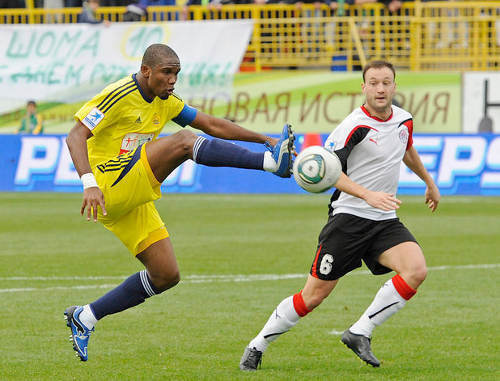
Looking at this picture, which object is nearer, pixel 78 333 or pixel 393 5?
pixel 78 333

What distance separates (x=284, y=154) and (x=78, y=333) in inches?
82.2

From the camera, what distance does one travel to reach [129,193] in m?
6.69

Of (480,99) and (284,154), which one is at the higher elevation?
(284,154)

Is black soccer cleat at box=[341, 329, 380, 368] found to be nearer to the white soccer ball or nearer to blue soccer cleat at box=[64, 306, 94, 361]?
the white soccer ball

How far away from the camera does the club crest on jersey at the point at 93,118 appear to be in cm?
655

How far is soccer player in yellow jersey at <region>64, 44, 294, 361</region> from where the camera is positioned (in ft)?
20.5

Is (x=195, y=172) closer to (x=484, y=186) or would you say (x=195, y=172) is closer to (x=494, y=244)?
(x=484, y=186)

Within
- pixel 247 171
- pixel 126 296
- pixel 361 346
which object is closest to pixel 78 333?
pixel 126 296

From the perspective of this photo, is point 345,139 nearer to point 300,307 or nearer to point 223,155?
point 223,155

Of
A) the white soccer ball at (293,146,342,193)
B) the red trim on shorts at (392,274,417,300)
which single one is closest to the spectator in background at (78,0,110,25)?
the red trim on shorts at (392,274,417,300)

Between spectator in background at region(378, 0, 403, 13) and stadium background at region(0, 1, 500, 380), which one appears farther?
spectator in background at region(378, 0, 403, 13)

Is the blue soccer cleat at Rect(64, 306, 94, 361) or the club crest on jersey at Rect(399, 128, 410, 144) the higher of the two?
the club crest on jersey at Rect(399, 128, 410, 144)

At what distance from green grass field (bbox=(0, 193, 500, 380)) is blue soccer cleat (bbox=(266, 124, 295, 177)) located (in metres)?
1.38

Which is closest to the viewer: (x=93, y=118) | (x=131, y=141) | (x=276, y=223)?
(x=93, y=118)
